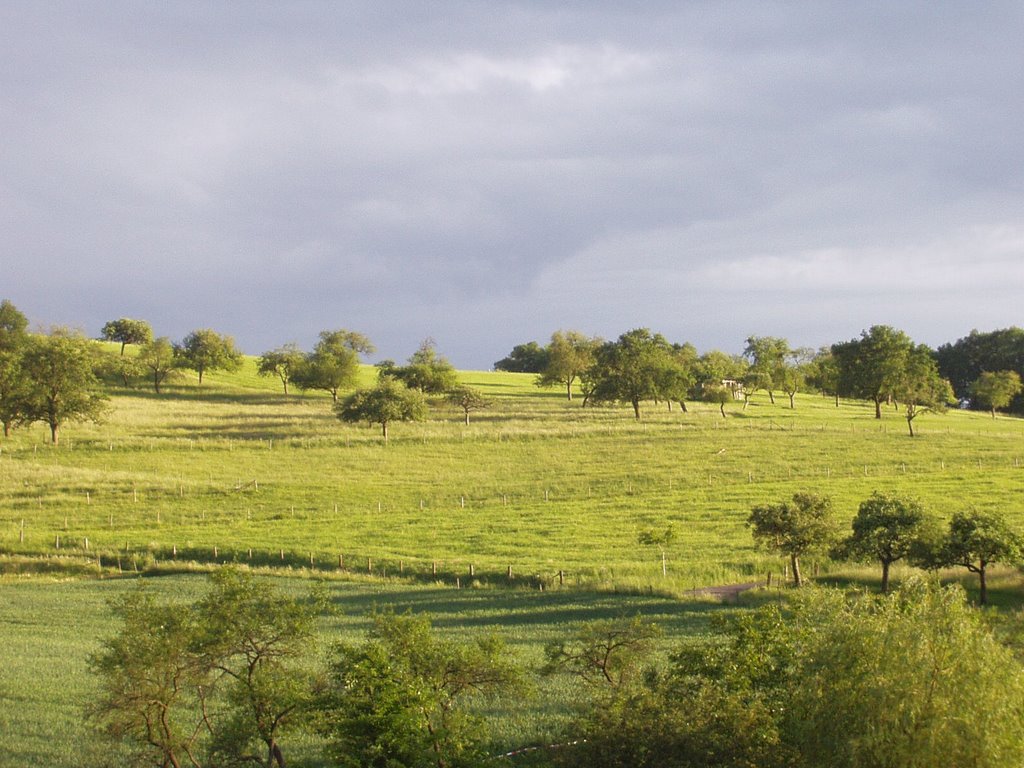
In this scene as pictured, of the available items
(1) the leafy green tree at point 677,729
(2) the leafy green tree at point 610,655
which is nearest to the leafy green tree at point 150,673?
(1) the leafy green tree at point 677,729

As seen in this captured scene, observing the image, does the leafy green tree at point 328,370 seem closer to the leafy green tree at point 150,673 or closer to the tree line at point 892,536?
the tree line at point 892,536

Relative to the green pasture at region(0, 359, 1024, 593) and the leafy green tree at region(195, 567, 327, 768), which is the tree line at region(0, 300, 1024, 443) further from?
the leafy green tree at region(195, 567, 327, 768)

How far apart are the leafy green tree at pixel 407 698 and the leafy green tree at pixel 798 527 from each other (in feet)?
70.6

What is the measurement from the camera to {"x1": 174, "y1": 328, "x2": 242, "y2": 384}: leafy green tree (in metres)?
108

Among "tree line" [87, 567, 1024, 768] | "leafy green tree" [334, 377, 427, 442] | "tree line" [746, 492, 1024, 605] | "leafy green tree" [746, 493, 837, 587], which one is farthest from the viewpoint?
"leafy green tree" [334, 377, 427, 442]

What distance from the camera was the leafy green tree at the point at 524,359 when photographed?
559ft

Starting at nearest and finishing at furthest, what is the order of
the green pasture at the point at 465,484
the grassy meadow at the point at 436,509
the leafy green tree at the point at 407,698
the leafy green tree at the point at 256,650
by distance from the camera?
1. the leafy green tree at the point at 407,698
2. the leafy green tree at the point at 256,650
3. the grassy meadow at the point at 436,509
4. the green pasture at the point at 465,484

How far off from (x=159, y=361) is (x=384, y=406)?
4331 cm

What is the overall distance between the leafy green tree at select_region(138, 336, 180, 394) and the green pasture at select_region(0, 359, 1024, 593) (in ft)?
44.7

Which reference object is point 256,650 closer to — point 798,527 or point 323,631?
point 323,631

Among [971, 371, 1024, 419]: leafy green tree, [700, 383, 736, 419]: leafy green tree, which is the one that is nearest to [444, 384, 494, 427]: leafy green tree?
[700, 383, 736, 419]: leafy green tree

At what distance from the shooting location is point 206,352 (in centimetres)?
10825

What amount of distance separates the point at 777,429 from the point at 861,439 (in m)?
9.10

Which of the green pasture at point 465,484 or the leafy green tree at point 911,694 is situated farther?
the green pasture at point 465,484
